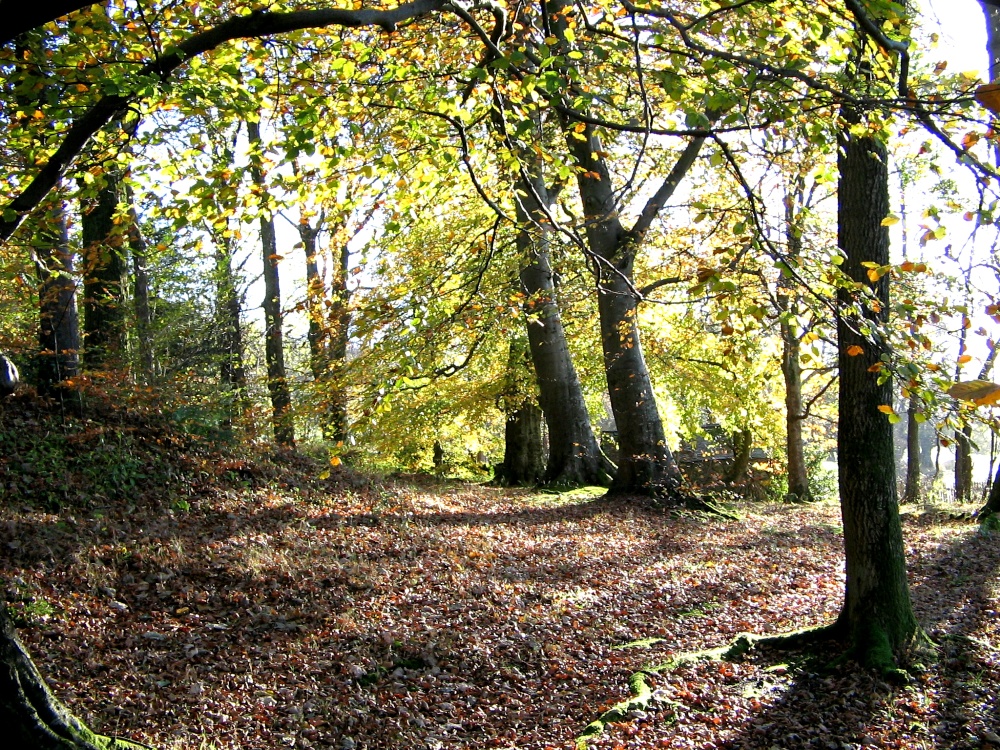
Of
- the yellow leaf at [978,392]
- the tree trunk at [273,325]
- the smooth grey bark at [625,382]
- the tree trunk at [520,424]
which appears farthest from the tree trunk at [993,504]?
the yellow leaf at [978,392]

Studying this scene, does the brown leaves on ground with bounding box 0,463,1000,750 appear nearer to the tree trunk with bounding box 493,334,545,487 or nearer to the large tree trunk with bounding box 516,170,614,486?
Result: the large tree trunk with bounding box 516,170,614,486

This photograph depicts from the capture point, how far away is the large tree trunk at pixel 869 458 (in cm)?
601

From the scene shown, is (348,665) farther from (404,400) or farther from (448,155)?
(404,400)

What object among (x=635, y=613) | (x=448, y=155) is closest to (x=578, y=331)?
(x=635, y=613)

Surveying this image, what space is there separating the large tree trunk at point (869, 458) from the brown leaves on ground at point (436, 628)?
383 millimetres

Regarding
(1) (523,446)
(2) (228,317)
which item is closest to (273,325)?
(2) (228,317)

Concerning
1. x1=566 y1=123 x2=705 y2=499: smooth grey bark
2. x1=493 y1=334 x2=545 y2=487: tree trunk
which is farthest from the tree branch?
x1=493 y1=334 x2=545 y2=487: tree trunk

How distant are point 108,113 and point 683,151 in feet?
36.0

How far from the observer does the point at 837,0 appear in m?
5.73

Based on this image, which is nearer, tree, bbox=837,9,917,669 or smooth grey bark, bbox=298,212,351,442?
tree, bbox=837,9,917,669

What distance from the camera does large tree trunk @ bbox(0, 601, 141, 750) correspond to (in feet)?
11.7

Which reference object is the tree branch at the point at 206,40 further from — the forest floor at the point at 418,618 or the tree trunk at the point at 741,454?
the tree trunk at the point at 741,454

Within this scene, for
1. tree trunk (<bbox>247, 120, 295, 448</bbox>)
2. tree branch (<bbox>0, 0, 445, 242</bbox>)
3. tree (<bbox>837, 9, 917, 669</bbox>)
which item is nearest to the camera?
tree branch (<bbox>0, 0, 445, 242</bbox>)

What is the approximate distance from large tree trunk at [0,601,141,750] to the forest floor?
1.31 meters
